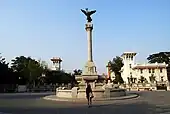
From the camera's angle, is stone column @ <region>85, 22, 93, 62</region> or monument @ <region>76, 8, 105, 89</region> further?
stone column @ <region>85, 22, 93, 62</region>

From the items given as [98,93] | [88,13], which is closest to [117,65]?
[88,13]

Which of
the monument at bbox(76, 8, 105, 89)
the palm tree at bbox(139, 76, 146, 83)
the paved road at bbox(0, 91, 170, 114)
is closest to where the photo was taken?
the paved road at bbox(0, 91, 170, 114)

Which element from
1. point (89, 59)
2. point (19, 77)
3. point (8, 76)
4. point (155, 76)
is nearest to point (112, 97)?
point (89, 59)

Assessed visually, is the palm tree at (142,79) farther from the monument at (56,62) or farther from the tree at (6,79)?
the monument at (56,62)

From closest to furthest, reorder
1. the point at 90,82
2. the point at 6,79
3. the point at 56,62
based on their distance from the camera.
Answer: the point at 90,82 → the point at 6,79 → the point at 56,62

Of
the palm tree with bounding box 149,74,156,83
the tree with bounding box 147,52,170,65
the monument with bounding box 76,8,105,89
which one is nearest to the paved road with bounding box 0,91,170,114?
the monument with bounding box 76,8,105,89

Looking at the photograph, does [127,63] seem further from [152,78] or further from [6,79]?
[6,79]

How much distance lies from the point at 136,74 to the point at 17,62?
4431 cm

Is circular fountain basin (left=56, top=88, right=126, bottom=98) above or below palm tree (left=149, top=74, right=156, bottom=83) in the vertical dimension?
below

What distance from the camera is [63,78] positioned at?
11081cm

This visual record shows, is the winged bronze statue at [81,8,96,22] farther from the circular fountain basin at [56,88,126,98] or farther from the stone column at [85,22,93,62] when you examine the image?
the circular fountain basin at [56,88,126,98]

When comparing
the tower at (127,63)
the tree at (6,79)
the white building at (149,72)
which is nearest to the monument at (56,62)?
the tower at (127,63)

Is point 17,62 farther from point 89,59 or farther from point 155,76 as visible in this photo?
point 89,59

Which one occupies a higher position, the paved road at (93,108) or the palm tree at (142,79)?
the palm tree at (142,79)
